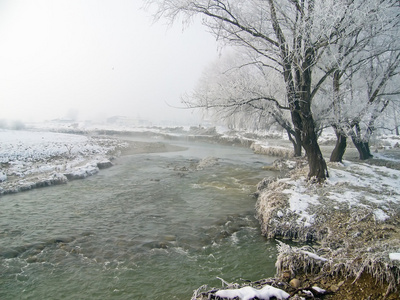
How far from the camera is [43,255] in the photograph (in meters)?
6.76

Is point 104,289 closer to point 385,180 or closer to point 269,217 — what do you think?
point 269,217

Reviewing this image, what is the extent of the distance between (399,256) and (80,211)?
9961mm

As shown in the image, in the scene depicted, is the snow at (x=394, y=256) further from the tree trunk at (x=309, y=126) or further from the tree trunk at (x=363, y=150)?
the tree trunk at (x=363, y=150)

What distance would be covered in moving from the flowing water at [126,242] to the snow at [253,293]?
176 cm

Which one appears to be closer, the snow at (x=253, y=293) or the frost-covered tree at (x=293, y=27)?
the snow at (x=253, y=293)

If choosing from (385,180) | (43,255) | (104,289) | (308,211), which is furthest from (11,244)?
(385,180)

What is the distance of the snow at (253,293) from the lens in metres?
3.67

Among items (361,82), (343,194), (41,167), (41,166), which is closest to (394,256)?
(343,194)

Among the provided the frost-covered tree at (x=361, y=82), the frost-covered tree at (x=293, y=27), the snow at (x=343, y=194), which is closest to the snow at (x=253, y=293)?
the snow at (x=343, y=194)

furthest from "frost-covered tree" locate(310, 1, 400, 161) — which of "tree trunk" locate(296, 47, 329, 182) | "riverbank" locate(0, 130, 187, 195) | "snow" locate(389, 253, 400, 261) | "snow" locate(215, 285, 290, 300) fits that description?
"riverbank" locate(0, 130, 187, 195)

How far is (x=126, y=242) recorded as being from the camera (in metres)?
7.55

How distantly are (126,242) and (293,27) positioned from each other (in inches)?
343

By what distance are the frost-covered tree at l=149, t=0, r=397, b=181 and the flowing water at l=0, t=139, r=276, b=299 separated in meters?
4.87

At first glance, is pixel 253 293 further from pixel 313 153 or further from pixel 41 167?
pixel 41 167
